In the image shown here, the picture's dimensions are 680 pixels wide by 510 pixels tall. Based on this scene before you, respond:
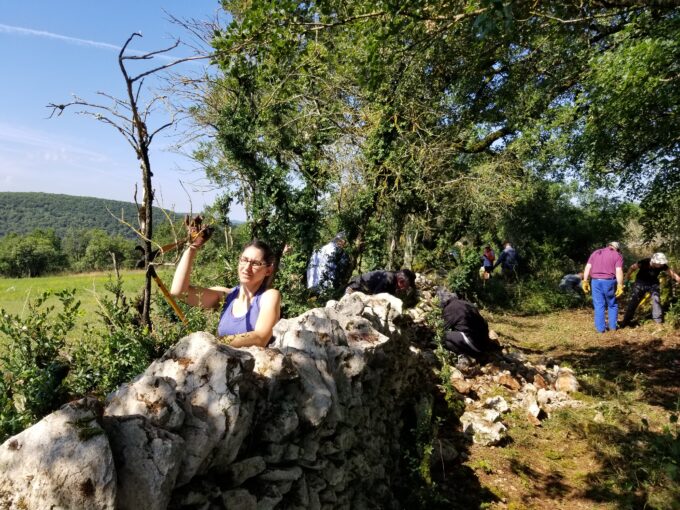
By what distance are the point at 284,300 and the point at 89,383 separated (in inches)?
148

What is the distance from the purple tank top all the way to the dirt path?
246cm

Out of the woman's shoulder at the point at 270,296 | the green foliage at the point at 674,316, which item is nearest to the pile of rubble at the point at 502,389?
the woman's shoulder at the point at 270,296

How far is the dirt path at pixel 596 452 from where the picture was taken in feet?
12.9

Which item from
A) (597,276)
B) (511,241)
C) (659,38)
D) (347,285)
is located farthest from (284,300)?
(511,241)

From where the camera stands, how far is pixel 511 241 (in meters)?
18.8

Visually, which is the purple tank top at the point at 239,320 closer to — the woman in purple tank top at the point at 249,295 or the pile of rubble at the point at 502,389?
the woman in purple tank top at the point at 249,295

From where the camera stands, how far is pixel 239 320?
3.31m

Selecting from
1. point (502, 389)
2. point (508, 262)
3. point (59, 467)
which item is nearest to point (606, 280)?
point (502, 389)

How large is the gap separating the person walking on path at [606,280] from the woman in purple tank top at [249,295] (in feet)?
28.3

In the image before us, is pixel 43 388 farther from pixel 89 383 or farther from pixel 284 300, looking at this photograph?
pixel 284 300

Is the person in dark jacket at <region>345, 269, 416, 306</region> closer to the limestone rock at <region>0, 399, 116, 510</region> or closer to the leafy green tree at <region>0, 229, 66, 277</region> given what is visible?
the limestone rock at <region>0, 399, 116, 510</region>

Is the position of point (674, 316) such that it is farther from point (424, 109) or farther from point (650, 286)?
point (424, 109)

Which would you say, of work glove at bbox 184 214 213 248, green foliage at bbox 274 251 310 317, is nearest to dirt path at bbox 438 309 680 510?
green foliage at bbox 274 251 310 317

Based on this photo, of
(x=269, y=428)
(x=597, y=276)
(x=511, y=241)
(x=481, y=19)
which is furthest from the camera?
(x=511, y=241)
